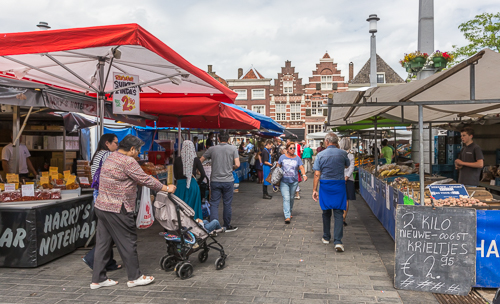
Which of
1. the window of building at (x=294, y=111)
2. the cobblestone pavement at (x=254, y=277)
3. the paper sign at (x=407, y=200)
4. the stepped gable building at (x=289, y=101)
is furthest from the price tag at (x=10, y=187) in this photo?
the window of building at (x=294, y=111)

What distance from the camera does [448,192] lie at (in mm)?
4465

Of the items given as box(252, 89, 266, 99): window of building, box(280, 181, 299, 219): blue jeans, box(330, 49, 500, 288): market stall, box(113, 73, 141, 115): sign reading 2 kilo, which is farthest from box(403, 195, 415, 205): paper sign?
box(252, 89, 266, 99): window of building

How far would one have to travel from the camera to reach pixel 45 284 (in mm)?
4004

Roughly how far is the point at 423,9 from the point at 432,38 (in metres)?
0.67

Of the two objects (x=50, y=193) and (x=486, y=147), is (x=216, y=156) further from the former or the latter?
(x=486, y=147)

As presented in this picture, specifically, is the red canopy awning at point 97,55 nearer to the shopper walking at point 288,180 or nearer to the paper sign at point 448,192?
the shopper walking at point 288,180

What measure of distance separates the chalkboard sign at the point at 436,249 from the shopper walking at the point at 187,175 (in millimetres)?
3512

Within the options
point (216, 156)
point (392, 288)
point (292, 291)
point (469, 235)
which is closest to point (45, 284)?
point (292, 291)

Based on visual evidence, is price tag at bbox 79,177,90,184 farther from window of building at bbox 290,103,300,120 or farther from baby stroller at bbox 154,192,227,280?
window of building at bbox 290,103,300,120

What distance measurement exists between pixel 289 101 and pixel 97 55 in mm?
41930

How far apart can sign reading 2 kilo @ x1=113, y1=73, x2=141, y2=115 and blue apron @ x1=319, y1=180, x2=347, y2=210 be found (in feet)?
9.92

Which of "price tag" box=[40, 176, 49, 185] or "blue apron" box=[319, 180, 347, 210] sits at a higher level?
"price tag" box=[40, 176, 49, 185]

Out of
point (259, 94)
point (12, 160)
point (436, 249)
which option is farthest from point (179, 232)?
point (259, 94)

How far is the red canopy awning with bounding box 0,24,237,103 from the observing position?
10.8ft
